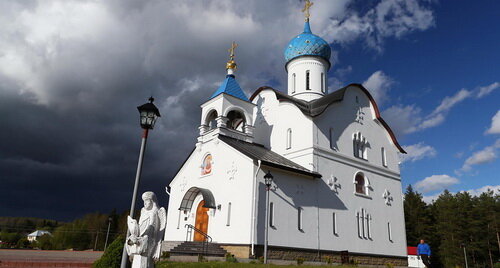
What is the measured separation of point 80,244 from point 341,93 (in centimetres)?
3320

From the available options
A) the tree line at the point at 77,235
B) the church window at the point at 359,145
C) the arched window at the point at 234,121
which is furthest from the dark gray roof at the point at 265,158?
the tree line at the point at 77,235

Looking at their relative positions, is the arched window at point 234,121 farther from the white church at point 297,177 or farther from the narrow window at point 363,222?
the narrow window at point 363,222

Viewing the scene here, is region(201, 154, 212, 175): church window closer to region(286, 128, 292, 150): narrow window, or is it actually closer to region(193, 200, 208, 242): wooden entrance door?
region(193, 200, 208, 242): wooden entrance door

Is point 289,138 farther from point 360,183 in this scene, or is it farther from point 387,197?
point 387,197

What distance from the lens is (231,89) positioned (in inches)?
724

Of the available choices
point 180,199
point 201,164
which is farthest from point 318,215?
point 180,199

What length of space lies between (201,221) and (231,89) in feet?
22.4

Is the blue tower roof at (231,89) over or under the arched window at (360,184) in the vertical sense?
over

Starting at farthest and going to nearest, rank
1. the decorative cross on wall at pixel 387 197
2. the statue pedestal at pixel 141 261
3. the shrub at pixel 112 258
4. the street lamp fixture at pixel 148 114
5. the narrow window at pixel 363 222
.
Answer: the decorative cross on wall at pixel 387 197 → the narrow window at pixel 363 222 → the shrub at pixel 112 258 → the street lamp fixture at pixel 148 114 → the statue pedestal at pixel 141 261

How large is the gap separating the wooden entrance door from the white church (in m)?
0.05

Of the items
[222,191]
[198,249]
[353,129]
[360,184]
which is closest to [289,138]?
[353,129]

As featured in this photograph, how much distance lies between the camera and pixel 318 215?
16.2m

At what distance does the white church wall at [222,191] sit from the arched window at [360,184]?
24.3 feet

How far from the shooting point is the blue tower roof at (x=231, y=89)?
18.2 m
